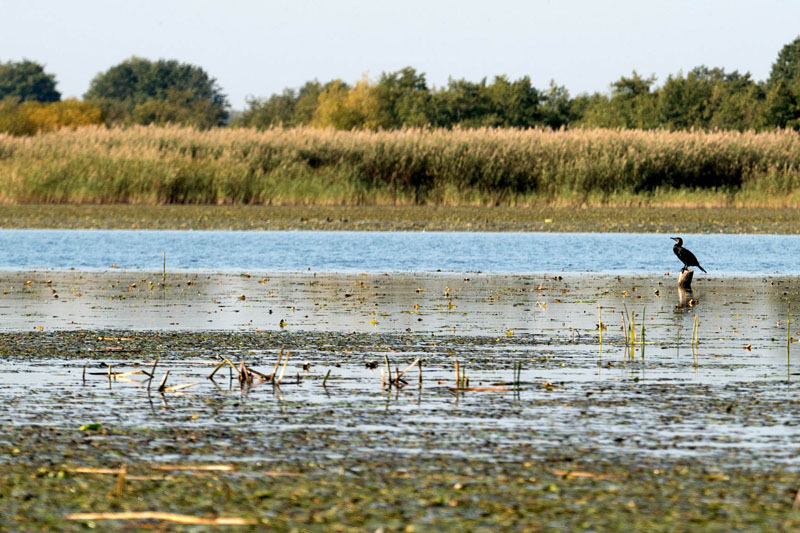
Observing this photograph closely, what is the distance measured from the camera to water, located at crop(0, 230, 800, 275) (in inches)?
865

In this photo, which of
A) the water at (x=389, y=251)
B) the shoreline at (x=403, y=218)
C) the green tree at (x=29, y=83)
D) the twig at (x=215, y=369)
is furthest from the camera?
the green tree at (x=29, y=83)

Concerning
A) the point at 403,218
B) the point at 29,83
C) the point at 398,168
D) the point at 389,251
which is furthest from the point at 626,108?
the point at 29,83

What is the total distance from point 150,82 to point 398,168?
356ft

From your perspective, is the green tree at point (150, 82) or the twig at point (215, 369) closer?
the twig at point (215, 369)

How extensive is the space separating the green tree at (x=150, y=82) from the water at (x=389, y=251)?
10894 centimetres

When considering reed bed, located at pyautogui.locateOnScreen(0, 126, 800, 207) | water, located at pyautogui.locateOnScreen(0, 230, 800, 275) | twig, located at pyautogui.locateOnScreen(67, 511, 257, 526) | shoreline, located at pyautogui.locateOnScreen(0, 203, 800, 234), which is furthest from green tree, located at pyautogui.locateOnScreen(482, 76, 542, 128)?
twig, located at pyautogui.locateOnScreen(67, 511, 257, 526)

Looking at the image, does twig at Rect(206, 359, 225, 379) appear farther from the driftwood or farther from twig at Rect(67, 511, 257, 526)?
the driftwood

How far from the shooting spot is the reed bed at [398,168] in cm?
3756

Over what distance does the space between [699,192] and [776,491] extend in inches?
1338

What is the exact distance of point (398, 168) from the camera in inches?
1554

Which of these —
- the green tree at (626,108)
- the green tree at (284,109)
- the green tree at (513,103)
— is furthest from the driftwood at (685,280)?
the green tree at (284,109)

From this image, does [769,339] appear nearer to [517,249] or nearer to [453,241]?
[517,249]

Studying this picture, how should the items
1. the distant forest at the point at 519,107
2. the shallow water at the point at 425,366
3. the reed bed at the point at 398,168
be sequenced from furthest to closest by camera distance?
the distant forest at the point at 519,107 < the reed bed at the point at 398,168 < the shallow water at the point at 425,366

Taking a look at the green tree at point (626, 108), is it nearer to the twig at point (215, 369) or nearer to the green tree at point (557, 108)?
the green tree at point (557, 108)
